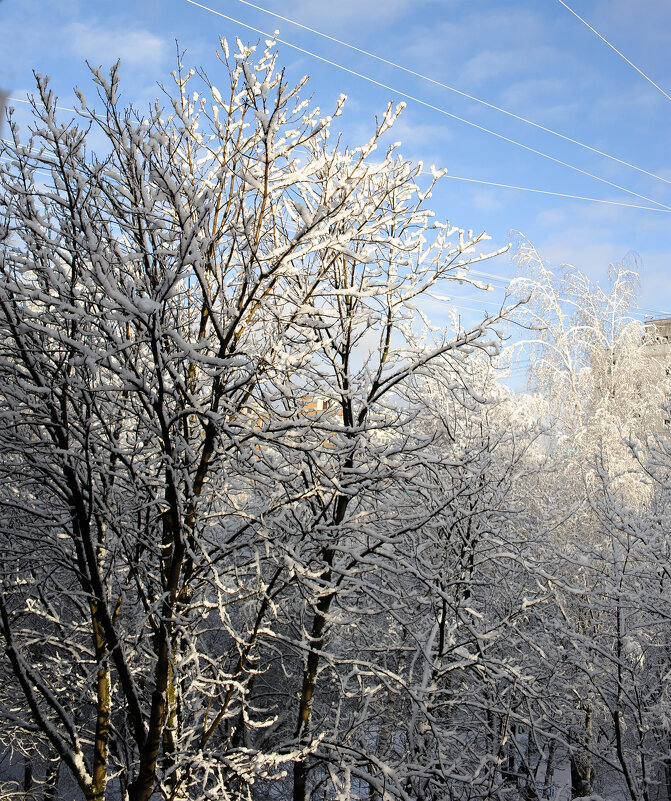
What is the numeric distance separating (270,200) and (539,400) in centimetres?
1631

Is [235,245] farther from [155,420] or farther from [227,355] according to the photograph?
[155,420]

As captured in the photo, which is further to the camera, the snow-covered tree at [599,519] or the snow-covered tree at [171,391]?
the snow-covered tree at [599,519]

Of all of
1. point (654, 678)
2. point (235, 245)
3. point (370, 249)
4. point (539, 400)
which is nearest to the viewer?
point (235, 245)

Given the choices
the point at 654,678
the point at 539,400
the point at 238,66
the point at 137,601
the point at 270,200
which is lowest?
the point at 654,678

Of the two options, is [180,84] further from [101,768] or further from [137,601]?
[101,768]

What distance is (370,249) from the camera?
17.3ft

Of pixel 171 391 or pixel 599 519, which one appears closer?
pixel 171 391

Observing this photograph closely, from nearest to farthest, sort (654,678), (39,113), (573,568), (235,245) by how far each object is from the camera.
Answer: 1. (39,113)
2. (235,245)
3. (654,678)
4. (573,568)

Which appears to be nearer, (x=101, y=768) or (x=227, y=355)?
(x=227, y=355)

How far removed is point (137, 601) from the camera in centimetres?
459

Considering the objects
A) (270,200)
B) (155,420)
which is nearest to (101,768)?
(155,420)

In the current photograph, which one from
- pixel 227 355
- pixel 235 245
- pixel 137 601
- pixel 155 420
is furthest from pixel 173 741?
pixel 235 245

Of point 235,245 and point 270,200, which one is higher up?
point 270,200

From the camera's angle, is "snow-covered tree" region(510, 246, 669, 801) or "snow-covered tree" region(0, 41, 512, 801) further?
"snow-covered tree" region(510, 246, 669, 801)
